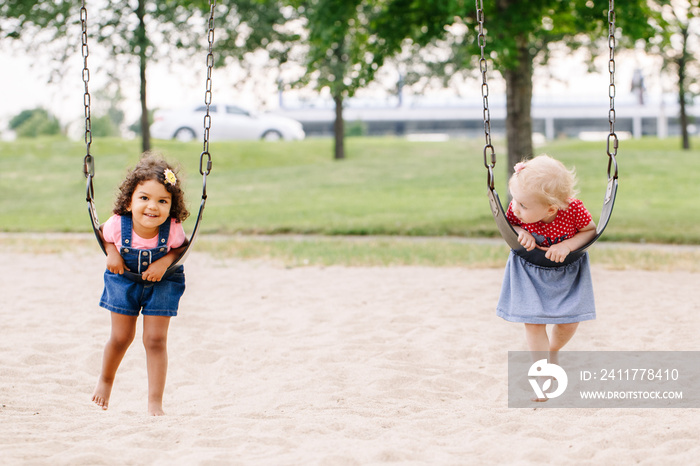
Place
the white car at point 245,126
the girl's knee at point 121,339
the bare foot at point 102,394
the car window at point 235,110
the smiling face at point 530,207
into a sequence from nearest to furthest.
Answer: the smiling face at point 530,207 → the girl's knee at point 121,339 → the bare foot at point 102,394 → the white car at point 245,126 → the car window at point 235,110

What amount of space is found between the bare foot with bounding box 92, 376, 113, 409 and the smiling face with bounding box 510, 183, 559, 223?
2188 millimetres

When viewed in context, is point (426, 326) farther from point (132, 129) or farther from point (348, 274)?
point (132, 129)

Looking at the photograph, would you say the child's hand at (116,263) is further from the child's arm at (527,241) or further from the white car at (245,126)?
the white car at (245,126)

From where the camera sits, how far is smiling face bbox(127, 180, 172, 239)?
358 cm

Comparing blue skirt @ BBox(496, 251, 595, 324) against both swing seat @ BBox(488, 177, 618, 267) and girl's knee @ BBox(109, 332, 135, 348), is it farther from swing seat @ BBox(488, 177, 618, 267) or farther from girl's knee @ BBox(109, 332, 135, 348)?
girl's knee @ BBox(109, 332, 135, 348)

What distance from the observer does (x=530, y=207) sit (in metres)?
3.71

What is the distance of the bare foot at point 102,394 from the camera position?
3.88 meters

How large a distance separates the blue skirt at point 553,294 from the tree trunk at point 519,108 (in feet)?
→ 27.1

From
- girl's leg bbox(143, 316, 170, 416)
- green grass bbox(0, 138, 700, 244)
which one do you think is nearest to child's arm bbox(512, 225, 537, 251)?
girl's leg bbox(143, 316, 170, 416)

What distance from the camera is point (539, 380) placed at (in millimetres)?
4145

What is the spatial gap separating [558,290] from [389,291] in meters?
3.29

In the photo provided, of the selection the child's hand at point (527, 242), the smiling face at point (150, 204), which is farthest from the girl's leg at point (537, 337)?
the smiling face at point (150, 204)

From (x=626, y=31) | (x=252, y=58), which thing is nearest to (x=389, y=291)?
(x=626, y=31)

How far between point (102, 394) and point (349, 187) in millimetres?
16811
